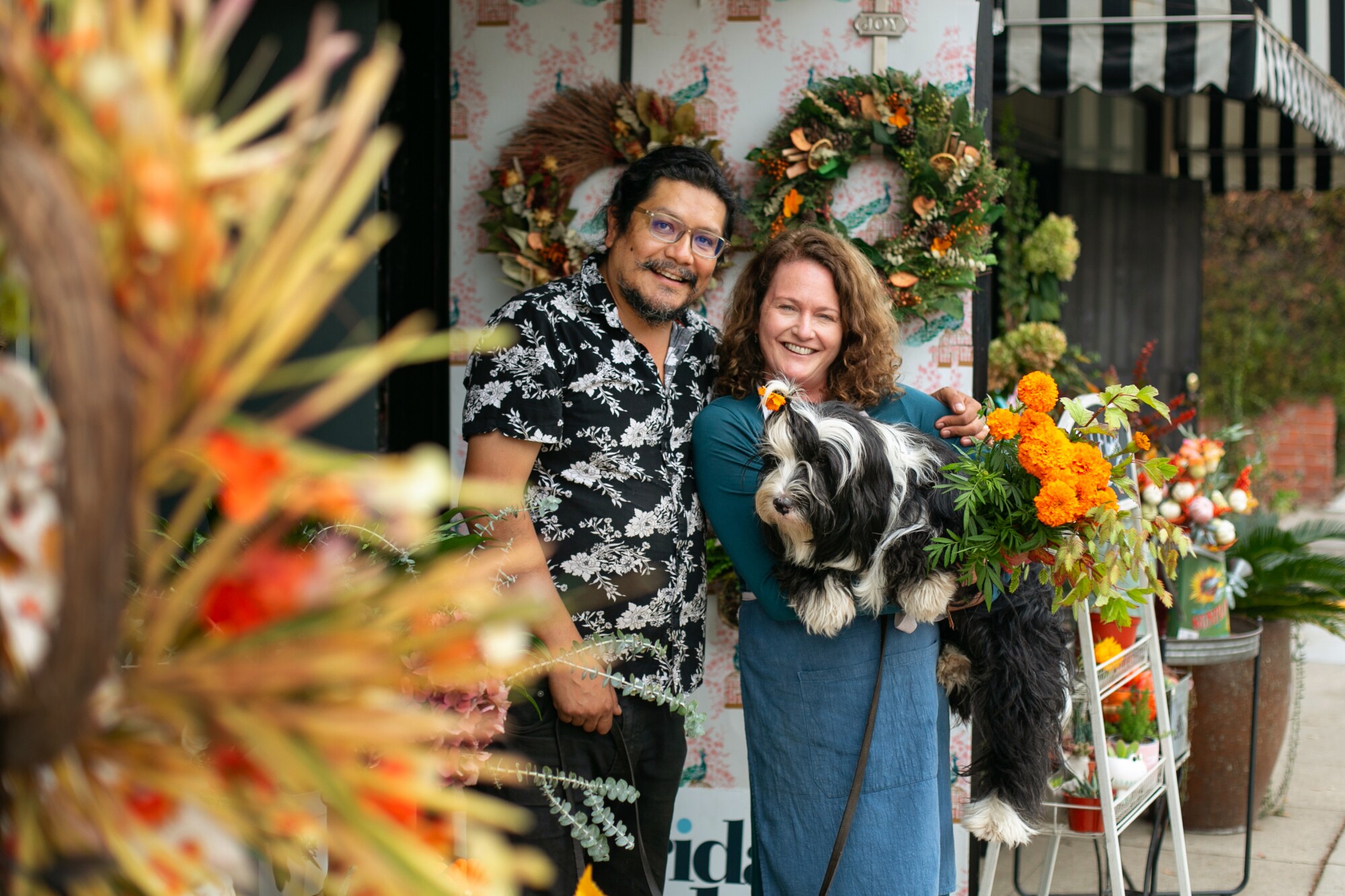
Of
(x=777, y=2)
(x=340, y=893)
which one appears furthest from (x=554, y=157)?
(x=340, y=893)

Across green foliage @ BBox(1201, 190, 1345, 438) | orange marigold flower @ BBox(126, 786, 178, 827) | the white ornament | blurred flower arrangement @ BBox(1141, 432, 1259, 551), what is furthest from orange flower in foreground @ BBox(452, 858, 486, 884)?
green foliage @ BBox(1201, 190, 1345, 438)

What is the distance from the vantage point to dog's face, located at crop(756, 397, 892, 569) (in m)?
1.97

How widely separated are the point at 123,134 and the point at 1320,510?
11544 millimetres

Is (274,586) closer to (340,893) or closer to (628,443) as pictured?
(340,893)

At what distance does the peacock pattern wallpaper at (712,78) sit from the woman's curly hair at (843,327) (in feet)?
3.11

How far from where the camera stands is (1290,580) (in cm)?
413

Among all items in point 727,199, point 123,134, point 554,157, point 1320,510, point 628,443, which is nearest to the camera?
point 123,134

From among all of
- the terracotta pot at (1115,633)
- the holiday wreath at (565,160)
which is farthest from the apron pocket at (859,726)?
the holiday wreath at (565,160)

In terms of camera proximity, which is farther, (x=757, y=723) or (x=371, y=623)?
(x=757, y=723)

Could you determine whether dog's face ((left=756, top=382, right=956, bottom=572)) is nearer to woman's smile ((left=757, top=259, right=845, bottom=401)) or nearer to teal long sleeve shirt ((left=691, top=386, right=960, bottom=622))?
teal long sleeve shirt ((left=691, top=386, right=960, bottom=622))

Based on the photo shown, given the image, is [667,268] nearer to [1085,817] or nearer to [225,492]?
[1085,817]

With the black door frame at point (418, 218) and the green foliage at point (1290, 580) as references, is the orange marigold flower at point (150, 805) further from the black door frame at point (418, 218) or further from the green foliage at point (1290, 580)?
the green foliage at point (1290, 580)

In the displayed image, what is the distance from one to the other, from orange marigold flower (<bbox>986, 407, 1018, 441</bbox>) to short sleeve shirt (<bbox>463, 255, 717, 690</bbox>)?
2.07 ft

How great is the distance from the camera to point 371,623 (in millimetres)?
508
